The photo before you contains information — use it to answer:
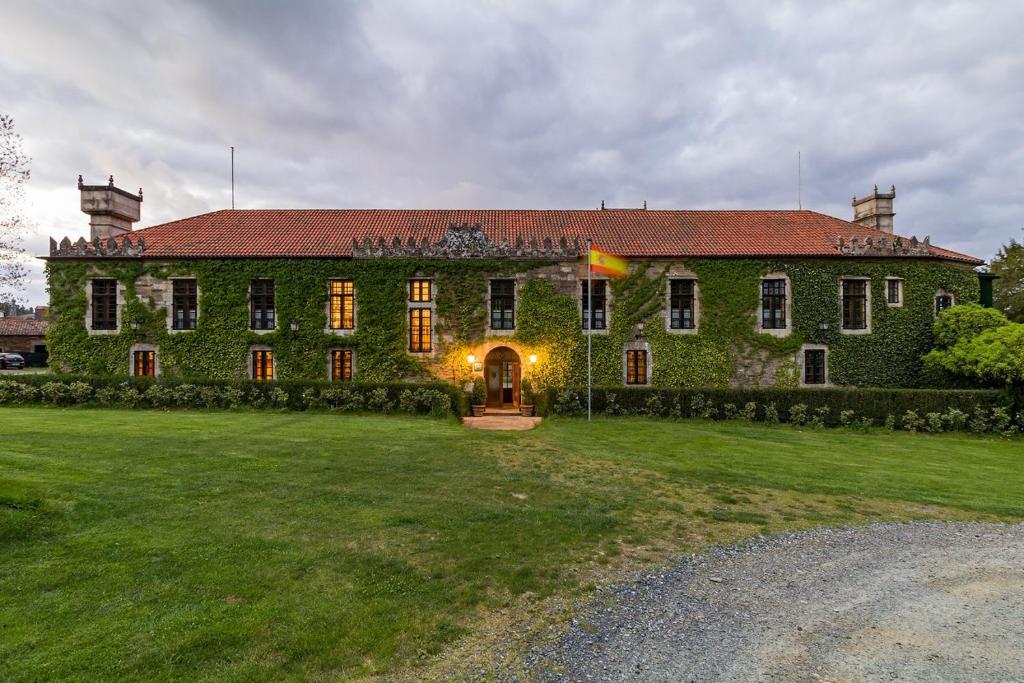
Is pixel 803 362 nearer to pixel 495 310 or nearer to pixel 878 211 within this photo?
pixel 878 211

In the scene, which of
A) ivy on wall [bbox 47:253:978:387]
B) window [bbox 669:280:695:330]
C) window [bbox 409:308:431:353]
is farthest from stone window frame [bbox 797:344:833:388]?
window [bbox 409:308:431:353]

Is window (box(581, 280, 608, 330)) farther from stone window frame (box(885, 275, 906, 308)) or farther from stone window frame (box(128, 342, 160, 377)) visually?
stone window frame (box(128, 342, 160, 377))

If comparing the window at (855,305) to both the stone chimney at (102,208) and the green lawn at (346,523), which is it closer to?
the green lawn at (346,523)

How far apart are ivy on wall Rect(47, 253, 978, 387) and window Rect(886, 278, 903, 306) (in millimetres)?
274

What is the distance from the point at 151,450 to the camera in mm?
10703

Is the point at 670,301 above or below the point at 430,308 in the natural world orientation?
above

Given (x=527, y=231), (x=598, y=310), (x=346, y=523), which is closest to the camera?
(x=346, y=523)

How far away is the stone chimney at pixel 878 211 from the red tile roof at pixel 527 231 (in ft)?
4.12

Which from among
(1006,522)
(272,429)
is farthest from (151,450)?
(1006,522)

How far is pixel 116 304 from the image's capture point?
2325 centimetres

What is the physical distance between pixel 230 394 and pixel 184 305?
295 inches

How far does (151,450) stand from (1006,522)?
17194 mm

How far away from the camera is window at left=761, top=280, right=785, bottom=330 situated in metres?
23.3

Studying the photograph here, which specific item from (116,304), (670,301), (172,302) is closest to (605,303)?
(670,301)
